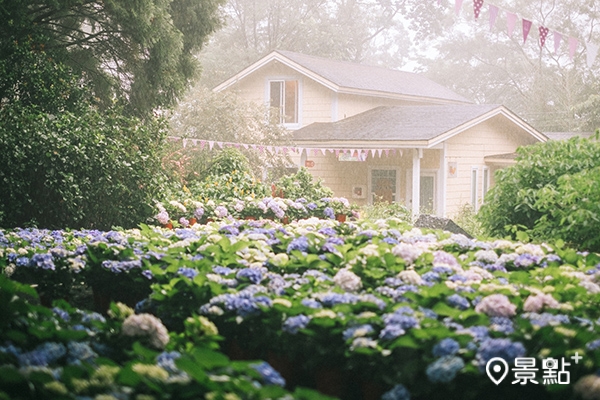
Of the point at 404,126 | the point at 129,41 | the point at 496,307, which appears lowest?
the point at 496,307

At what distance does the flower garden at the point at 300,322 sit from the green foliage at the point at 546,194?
6.27 feet

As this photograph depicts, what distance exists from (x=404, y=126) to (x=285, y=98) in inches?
149

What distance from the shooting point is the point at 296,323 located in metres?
3.01

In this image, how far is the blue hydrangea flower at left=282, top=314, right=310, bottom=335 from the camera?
3.00m

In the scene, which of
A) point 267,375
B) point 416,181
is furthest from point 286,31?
point 267,375

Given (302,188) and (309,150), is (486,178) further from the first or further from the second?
(302,188)

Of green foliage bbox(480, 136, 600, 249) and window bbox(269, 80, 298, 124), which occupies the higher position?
window bbox(269, 80, 298, 124)

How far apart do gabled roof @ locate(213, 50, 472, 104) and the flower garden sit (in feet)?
47.0

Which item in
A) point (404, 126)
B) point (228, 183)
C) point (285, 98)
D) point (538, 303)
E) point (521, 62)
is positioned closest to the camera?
point (538, 303)

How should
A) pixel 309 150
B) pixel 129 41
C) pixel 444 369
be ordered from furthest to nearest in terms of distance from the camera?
pixel 309 150 → pixel 129 41 → pixel 444 369

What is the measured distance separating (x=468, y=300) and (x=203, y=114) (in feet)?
48.2

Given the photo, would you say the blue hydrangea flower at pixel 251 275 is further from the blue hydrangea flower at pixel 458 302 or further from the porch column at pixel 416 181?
the porch column at pixel 416 181

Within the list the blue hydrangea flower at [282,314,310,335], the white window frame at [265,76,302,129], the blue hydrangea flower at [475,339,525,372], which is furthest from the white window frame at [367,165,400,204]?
the blue hydrangea flower at [475,339,525,372]

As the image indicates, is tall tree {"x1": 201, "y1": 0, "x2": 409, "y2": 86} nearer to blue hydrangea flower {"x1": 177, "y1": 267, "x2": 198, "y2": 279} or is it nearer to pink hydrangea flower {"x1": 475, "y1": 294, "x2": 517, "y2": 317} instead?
blue hydrangea flower {"x1": 177, "y1": 267, "x2": 198, "y2": 279}
